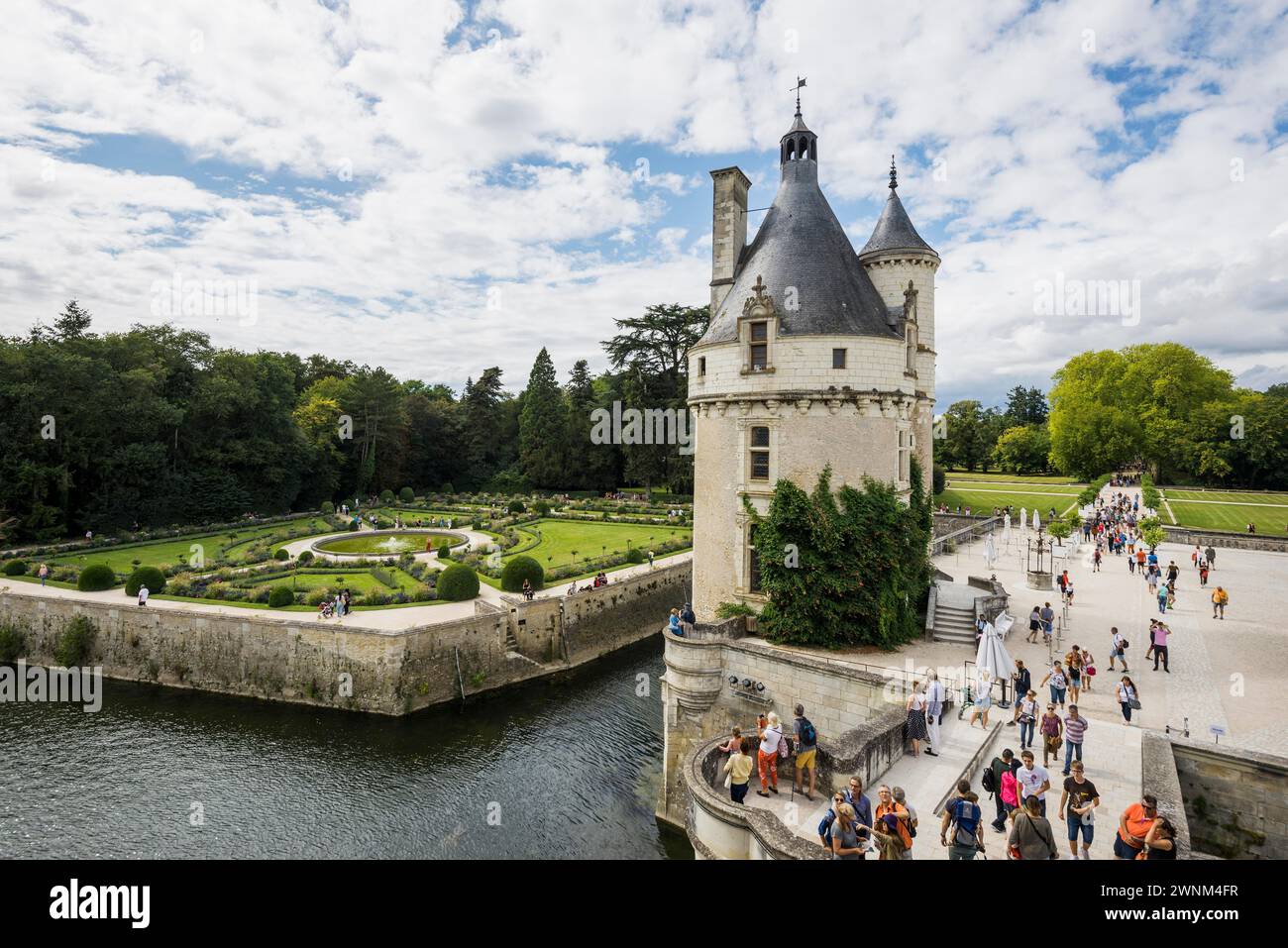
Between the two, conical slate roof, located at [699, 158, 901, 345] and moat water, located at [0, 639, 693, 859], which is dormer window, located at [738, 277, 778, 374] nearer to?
conical slate roof, located at [699, 158, 901, 345]

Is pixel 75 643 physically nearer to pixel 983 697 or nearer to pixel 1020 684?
pixel 983 697

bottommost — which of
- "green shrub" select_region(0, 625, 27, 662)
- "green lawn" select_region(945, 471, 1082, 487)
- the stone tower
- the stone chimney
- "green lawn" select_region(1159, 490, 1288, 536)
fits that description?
"green shrub" select_region(0, 625, 27, 662)

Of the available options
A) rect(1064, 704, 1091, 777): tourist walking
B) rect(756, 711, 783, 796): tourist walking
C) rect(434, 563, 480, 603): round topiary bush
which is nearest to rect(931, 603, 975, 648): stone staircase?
rect(1064, 704, 1091, 777): tourist walking

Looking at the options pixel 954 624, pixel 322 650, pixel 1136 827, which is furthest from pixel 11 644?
pixel 1136 827

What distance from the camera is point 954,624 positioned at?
68.5 feet

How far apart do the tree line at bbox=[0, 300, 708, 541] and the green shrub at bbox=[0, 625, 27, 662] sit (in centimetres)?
1957

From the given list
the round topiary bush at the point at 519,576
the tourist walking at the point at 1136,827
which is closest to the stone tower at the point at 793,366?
the tourist walking at the point at 1136,827

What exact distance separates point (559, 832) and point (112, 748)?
1582 centimetres

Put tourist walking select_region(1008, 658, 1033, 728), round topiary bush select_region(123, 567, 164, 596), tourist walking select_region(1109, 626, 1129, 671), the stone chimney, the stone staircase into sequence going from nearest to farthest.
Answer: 1. tourist walking select_region(1008, 658, 1033, 728)
2. tourist walking select_region(1109, 626, 1129, 671)
3. the stone staircase
4. the stone chimney
5. round topiary bush select_region(123, 567, 164, 596)

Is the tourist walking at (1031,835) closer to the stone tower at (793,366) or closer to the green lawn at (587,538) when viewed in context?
the stone tower at (793,366)

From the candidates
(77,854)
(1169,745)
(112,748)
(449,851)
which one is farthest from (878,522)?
(112,748)

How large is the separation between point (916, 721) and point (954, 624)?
29.4 ft

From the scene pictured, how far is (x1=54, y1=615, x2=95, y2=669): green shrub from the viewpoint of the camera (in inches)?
1088

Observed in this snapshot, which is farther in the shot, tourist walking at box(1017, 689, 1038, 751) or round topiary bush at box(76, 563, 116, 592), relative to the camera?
round topiary bush at box(76, 563, 116, 592)
